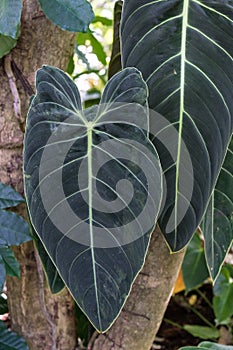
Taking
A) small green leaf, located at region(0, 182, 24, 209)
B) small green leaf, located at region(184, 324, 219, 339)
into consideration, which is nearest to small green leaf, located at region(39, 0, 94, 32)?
small green leaf, located at region(0, 182, 24, 209)

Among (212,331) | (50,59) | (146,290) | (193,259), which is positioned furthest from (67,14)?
(212,331)

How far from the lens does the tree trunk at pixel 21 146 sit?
3.07 feet

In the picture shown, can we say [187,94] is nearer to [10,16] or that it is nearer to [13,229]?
[10,16]

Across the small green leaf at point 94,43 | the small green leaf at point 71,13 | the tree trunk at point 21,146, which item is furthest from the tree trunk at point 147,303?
the small green leaf at point 94,43

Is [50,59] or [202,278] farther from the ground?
[50,59]

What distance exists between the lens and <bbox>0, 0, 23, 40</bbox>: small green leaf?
75 centimetres

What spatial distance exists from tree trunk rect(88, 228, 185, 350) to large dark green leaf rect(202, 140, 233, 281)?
→ 11cm

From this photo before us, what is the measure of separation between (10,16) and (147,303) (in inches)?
22.9

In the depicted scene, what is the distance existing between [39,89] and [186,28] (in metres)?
0.21

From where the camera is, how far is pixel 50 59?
965mm

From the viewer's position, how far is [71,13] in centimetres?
75

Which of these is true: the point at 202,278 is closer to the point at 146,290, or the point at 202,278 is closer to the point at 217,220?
the point at 146,290

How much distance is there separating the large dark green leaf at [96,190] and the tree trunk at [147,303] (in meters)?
0.28

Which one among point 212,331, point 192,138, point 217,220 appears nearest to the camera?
point 192,138
